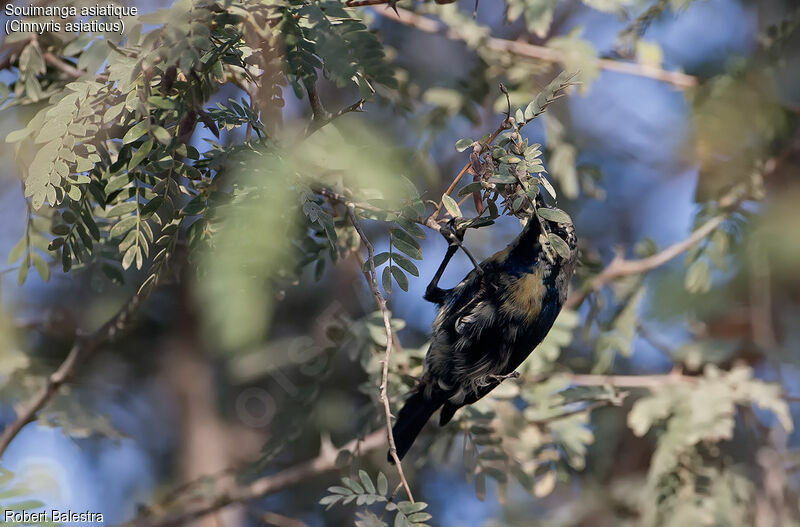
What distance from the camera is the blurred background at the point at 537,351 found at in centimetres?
304

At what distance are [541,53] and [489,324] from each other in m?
1.33

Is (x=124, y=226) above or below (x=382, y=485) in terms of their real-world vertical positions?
above

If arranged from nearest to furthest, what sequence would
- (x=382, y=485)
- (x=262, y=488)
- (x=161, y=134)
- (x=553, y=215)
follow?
(x=161, y=134), (x=553, y=215), (x=382, y=485), (x=262, y=488)

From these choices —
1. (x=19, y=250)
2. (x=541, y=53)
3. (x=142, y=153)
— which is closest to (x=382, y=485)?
(x=142, y=153)

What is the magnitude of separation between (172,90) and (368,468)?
227cm

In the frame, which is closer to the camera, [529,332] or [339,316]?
[529,332]

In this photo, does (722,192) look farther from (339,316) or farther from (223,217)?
(223,217)

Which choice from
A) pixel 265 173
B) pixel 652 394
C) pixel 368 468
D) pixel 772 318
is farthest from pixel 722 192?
pixel 265 173

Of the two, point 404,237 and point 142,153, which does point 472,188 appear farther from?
point 142,153

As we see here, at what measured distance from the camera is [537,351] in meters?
3.04

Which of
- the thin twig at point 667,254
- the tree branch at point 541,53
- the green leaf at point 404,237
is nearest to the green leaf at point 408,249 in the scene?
the green leaf at point 404,237

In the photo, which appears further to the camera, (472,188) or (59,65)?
(59,65)

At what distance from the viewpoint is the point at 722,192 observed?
334cm

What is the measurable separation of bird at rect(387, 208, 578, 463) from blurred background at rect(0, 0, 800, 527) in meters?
0.16
